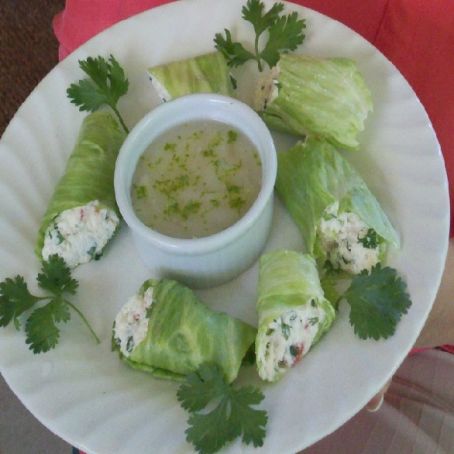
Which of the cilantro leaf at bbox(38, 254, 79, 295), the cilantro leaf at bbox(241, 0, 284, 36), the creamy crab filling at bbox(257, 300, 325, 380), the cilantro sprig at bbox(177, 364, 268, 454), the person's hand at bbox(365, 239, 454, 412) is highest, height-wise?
the cilantro leaf at bbox(241, 0, 284, 36)

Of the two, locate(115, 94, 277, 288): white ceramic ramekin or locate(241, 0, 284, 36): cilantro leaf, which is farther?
locate(241, 0, 284, 36): cilantro leaf

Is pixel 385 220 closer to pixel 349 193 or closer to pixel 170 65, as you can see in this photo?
pixel 349 193

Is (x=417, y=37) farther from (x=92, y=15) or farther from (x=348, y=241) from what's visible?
(x=92, y=15)

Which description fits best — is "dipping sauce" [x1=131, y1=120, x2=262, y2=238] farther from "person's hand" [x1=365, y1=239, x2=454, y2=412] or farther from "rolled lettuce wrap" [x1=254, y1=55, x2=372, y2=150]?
"person's hand" [x1=365, y1=239, x2=454, y2=412]

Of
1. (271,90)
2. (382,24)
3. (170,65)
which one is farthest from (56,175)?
(382,24)

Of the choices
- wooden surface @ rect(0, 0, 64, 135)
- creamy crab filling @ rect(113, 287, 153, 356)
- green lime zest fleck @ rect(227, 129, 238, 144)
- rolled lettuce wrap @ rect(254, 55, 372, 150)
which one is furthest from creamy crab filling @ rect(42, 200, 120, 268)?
wooden surface @ rect(0, 0, 64, 135)

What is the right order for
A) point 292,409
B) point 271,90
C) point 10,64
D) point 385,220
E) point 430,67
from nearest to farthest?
point 292,409
point 385,220
point 271,90
point 430,67
point 10,64

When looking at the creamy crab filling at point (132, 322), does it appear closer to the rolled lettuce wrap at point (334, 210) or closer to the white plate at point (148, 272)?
the white plate at point (148, 272)

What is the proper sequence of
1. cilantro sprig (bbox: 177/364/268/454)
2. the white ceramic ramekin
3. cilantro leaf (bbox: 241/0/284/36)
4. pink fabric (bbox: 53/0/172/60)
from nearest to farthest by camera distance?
cilantro sprig (bbox: 177/364/268/454)
the white ceramic ramekin
cilantro leaf (bbox: 241/0/284/36)
pink fabric (bbox: 53/0/172/60)
